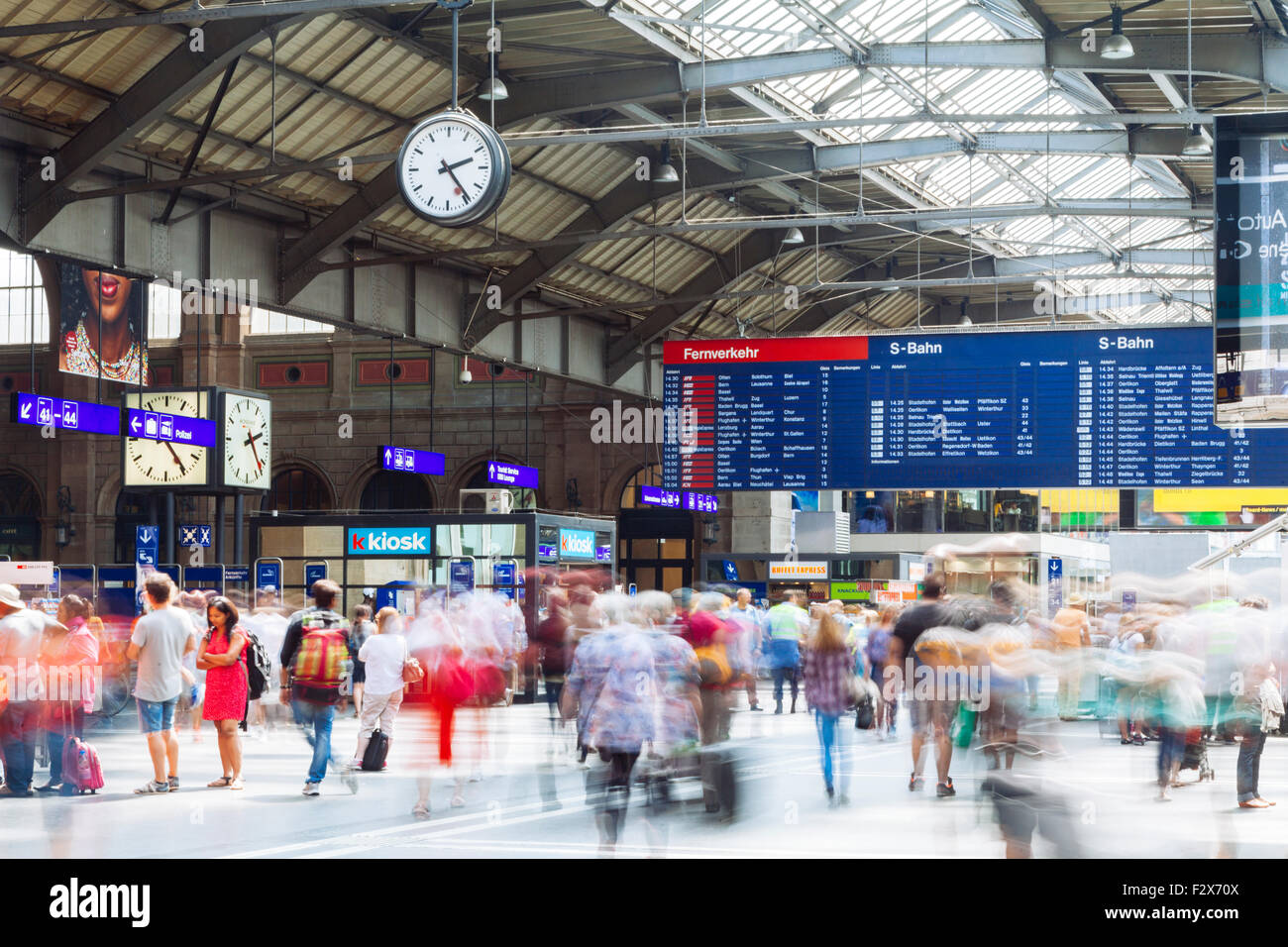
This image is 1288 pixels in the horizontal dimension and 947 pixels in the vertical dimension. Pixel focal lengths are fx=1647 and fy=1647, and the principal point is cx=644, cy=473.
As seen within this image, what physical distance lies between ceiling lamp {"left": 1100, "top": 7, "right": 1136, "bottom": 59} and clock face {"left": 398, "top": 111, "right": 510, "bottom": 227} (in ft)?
23.4

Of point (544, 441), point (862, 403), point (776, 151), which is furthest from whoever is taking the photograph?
point (544, 441)

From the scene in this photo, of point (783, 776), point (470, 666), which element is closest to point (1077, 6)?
point (783, 776)

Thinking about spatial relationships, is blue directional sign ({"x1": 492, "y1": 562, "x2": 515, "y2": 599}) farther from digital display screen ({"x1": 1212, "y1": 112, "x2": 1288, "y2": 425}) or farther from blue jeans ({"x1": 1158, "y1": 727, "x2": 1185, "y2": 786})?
digital display screen ({"x1": 1212, "y1": 112, "x2": 1288, "y2": 425})

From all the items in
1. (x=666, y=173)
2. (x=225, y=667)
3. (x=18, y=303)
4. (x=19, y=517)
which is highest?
(x=18, y=303)

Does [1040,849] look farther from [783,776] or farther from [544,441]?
[544,441]

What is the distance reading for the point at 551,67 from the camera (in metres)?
21.5

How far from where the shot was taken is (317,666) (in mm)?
13555

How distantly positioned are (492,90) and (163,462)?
11628 millimetres

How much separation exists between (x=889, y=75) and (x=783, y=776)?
33.3 ft

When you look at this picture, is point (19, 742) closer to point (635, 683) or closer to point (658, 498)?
point (635, 683)

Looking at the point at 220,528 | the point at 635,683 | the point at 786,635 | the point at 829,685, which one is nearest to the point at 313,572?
the point at 220,528

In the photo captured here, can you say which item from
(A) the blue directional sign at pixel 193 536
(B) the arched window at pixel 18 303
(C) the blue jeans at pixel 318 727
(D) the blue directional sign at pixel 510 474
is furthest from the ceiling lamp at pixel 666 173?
(B) the arched window at pixel 18 303

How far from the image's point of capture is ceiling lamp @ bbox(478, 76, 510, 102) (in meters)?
17.7

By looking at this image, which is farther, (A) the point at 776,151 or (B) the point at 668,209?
(B) the point at 668,209
